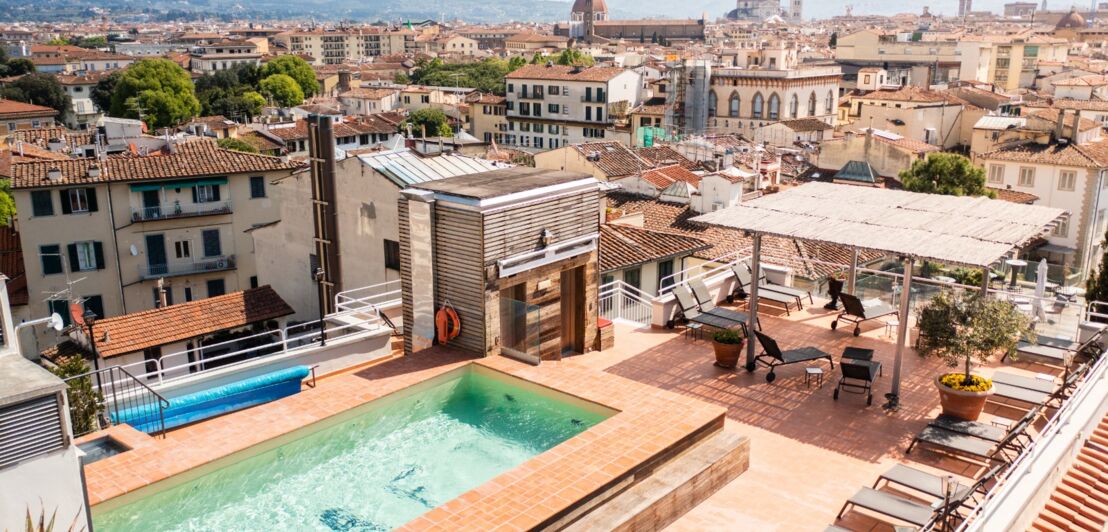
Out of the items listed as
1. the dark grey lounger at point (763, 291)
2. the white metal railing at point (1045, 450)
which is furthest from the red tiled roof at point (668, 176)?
the white metal railing at point (1045, 450)

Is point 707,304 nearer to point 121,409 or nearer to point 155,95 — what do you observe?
point 121,409

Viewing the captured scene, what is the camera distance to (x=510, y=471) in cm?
894

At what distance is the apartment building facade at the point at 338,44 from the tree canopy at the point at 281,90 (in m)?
84.4

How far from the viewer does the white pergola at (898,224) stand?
11.5m

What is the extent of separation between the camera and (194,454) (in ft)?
30.7

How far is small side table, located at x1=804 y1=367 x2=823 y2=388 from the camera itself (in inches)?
495

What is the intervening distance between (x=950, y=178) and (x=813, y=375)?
2695 cm

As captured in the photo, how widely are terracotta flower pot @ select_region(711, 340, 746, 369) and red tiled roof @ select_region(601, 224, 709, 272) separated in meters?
7.32

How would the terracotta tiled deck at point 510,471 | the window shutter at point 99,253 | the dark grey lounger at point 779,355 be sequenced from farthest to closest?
1. the window shutter at point 99,253
2. the dark grey lounger at point 779,355
3. the terracotta tiled deck at point 510,471

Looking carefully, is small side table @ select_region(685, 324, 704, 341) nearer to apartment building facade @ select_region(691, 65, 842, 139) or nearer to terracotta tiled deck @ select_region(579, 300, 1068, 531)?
terracotta tiled deck @ select_region(579, 300, 1068, 531)

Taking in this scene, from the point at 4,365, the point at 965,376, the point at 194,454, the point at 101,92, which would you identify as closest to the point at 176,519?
the point at 194,454

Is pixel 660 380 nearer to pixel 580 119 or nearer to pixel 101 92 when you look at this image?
pixel 580 119

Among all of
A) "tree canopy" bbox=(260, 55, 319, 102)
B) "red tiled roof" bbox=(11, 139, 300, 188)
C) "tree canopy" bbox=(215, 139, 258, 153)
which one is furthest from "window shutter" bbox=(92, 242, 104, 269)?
"tree canopy" bbox=(260, 55, 319, 102)

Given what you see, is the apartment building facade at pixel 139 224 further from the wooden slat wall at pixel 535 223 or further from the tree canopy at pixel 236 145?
the tree canopy at pixel 236 145
